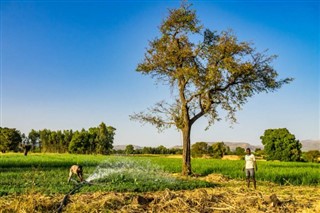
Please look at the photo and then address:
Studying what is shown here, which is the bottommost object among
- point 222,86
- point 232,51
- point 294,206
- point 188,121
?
point 294,206

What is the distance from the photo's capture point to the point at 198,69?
1105 inches

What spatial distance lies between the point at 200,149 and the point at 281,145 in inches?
962

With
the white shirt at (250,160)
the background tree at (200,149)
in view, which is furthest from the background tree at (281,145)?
the white shirt at (250,160)

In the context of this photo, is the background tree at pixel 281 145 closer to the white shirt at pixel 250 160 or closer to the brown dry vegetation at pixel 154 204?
A: the white shirt at pixel 250 160

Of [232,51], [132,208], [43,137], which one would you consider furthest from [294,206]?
[43,137]

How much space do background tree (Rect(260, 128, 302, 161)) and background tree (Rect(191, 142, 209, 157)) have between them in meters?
17.5

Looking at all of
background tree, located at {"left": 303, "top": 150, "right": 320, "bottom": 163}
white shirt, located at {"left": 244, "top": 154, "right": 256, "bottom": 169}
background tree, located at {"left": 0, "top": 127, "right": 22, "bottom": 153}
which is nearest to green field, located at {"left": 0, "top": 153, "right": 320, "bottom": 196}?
white shirt, located at {"left": 244, "top": 154, "right": 256, "bottom": 169}

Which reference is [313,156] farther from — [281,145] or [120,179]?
[120,179]

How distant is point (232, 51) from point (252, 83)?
2954 mm

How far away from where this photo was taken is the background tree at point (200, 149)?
104 metres

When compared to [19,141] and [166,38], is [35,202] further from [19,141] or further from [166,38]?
[19,141]

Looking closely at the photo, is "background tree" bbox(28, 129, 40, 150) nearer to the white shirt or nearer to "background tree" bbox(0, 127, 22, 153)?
"background tree" bbox(0, 127, 22, 153)

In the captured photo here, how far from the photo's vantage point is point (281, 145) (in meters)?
87.0

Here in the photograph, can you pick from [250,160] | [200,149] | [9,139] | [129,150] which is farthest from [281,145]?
[9,139]
